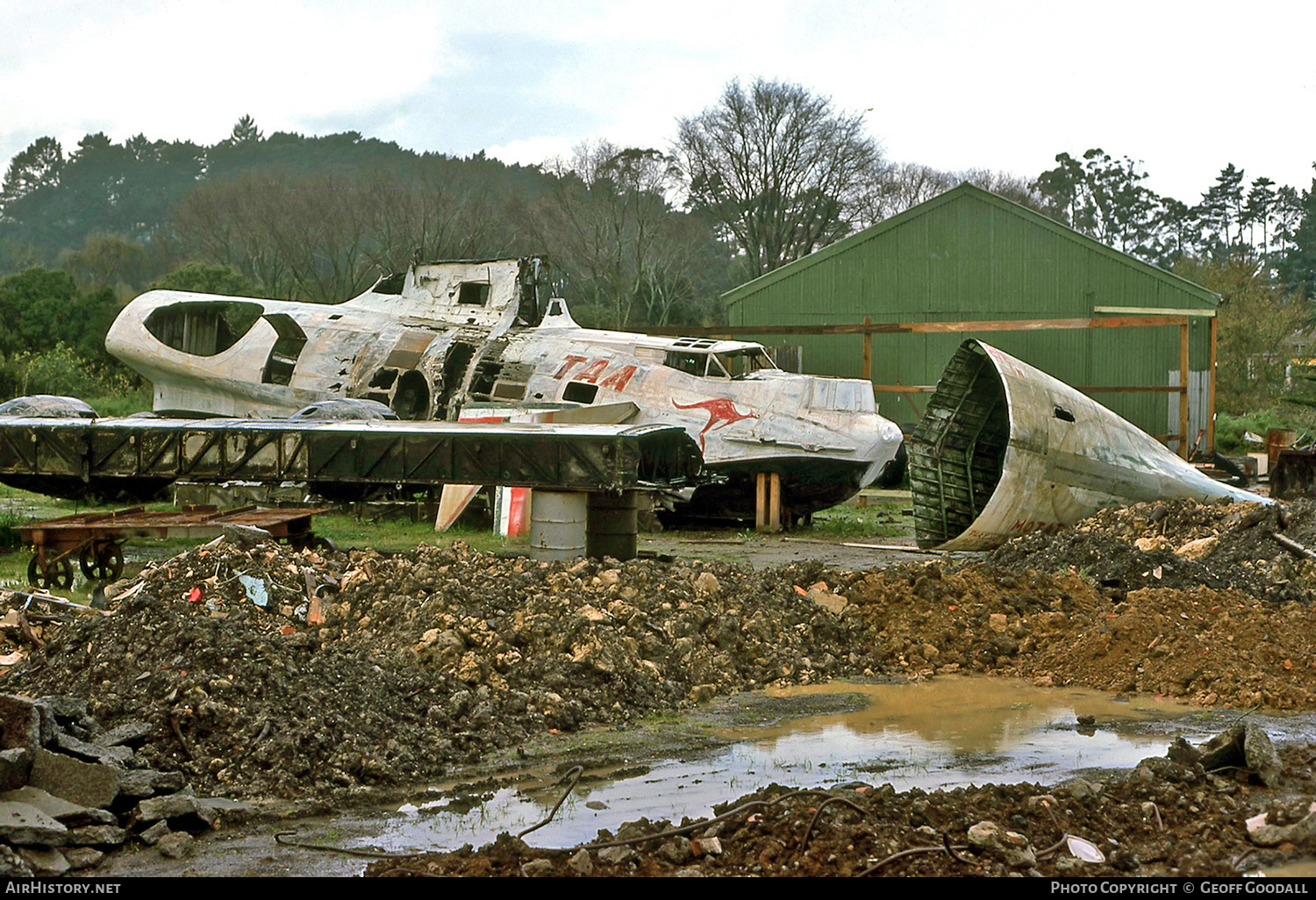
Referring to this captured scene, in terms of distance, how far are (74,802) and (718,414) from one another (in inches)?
545

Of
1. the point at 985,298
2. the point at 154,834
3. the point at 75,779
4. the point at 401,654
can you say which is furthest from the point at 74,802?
the point at 985,298

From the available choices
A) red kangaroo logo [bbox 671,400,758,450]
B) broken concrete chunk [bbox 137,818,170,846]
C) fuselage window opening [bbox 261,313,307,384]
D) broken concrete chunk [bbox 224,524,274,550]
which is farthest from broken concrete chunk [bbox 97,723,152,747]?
fuselage window opening [bbox 261,313,307,384]

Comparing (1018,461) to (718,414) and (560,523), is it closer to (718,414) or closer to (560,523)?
(718,414)

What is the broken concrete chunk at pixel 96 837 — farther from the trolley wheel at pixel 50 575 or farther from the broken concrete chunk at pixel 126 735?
the trolley wheel at pixel 50 575

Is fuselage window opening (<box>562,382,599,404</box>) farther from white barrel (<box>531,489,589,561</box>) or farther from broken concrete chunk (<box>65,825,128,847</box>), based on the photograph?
broken concrete chunk (<box>65,825,128,847</box>)

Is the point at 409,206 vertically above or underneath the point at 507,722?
above

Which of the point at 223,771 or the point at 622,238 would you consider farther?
the point at 622,238

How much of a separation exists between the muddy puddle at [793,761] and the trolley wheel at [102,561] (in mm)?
8013

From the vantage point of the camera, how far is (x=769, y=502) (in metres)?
19.7

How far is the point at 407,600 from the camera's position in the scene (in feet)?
34.2

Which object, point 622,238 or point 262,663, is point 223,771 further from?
point 622,238

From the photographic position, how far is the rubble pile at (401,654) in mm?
7457

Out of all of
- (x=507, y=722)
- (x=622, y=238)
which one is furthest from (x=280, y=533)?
(x=622, y=238)

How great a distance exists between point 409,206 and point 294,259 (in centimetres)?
634
